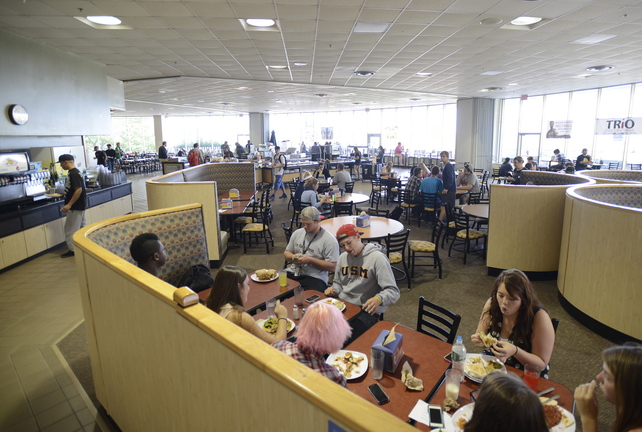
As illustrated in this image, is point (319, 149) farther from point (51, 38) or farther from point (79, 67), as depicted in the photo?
point (51, 38)

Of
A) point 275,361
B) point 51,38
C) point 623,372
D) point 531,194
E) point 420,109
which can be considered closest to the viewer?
point 275,361

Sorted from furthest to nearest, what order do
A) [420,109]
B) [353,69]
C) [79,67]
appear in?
1. [420,109]
2. [353,69]
3. [79,67]

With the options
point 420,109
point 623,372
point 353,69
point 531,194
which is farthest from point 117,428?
point 420,109

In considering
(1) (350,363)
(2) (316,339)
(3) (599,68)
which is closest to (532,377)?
(1) (350,363)

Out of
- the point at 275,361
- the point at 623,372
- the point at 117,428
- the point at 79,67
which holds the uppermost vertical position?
the point at 79,67

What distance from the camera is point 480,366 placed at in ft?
6.66

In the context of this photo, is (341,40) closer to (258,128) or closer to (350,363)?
(350,363)

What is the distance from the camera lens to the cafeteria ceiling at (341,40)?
478 centimetres

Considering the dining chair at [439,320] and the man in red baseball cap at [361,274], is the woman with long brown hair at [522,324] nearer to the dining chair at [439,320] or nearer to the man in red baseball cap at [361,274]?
the dining chair at [439,320]

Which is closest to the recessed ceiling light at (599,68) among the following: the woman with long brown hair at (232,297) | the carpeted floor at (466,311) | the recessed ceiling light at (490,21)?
Answer: the recessed ceiling light at (490,21)

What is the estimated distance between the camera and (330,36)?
6.14 meters

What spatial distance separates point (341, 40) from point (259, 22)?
5.12 feet

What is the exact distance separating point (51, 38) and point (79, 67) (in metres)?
1.67

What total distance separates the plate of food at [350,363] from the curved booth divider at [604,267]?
312 cm
